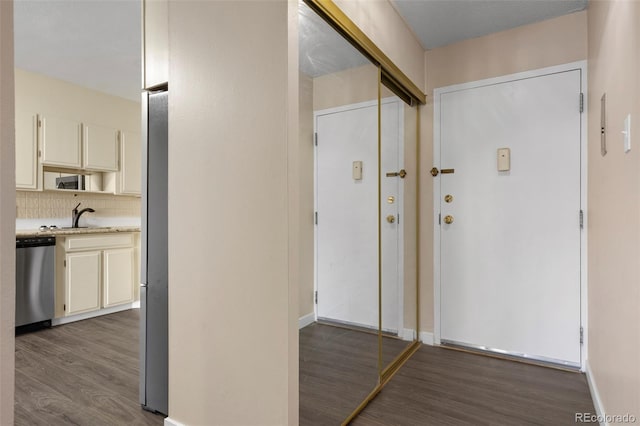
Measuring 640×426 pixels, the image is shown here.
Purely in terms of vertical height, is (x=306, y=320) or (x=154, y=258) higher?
(x=154, y=258)

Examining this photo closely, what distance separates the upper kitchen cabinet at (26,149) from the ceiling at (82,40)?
51 centimetres

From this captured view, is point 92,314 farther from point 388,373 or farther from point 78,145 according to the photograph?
point 388,373

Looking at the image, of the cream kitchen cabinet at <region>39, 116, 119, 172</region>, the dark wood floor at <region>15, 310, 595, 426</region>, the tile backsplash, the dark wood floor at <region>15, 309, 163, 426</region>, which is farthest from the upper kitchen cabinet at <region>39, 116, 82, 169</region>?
the dark wood floor at <region>15, 310, 595, 426</region>

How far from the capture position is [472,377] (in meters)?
2.38

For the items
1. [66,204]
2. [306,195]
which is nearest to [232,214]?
[306,195]

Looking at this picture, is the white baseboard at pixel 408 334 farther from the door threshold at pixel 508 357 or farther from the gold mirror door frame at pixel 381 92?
the door threshold at pixel 508 357

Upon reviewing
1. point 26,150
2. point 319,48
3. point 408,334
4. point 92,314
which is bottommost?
point 92,314

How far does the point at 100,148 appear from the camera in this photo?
4.23 metres

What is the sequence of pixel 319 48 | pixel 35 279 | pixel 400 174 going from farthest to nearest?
pixel 35 279
pixel 400 174
pixel 319 48

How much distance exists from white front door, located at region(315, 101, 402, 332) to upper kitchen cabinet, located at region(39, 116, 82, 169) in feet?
11.4

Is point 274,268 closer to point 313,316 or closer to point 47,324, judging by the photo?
point 313,316

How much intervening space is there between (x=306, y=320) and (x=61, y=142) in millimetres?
3784

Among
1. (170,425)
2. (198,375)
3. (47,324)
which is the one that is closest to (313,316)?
(198,375)
